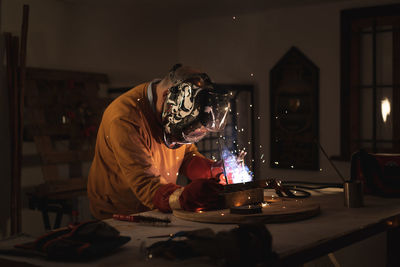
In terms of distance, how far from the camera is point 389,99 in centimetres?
525

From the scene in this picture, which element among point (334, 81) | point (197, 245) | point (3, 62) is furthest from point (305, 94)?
point (197, 245)

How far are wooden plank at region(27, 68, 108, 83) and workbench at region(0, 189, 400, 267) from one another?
2986 millimetres

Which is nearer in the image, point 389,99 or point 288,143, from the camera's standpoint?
point 389,99

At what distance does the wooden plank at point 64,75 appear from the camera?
4.63m

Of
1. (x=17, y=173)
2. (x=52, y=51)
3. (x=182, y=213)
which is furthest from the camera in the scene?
(x=52, y=51)

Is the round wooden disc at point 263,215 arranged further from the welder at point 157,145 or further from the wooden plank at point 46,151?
the wooden plank at point 46,151

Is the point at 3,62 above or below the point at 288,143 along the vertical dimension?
above

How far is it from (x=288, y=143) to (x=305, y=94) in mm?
561

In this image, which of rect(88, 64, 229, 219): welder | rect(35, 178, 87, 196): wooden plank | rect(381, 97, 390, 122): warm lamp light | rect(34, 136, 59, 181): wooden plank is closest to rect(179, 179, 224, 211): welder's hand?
rect(88, 64, 229, 219): welder

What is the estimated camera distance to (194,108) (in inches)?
82.0

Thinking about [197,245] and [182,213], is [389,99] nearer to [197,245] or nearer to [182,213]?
[182,213]

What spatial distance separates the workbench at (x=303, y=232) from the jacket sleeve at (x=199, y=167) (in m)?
0.51

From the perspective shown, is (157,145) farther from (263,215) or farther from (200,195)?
(263,215)

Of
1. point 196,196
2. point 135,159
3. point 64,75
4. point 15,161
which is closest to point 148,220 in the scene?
point 196,196
